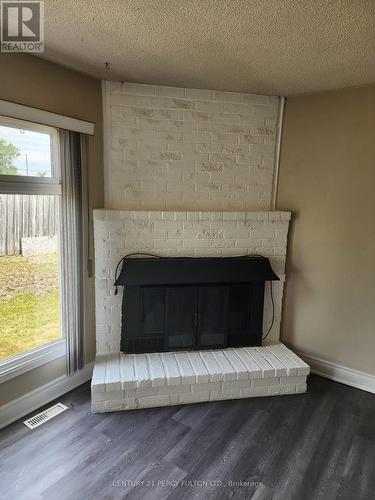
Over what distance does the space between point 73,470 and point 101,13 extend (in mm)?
2484

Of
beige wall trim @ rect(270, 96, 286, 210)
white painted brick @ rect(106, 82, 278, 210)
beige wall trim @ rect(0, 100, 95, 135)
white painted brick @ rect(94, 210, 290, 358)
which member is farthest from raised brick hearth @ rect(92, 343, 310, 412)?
beige wall trim @ rect(0, 100, 95, 135)

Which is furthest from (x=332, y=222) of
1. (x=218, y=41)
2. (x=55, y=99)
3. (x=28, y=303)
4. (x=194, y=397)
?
(x=28, y=303)

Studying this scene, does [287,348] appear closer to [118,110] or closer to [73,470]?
[73,470]

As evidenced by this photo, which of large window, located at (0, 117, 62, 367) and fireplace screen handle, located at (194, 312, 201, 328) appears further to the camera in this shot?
fireplace screen handle, located at (194, 312, 201, 328)

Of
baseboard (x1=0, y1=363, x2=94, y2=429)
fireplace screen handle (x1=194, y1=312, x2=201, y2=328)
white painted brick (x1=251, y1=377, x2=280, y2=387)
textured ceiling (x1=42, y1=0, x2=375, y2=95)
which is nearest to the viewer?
textured ceiling (x1=42, y1=0, x2=375, y2=95)

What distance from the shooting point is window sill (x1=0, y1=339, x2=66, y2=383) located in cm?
218

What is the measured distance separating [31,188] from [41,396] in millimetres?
1558

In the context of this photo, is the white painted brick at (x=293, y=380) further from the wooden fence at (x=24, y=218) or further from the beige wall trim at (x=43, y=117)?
the beige wall trim at (x=43, y=117)

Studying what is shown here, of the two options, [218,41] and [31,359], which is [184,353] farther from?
[218,41]

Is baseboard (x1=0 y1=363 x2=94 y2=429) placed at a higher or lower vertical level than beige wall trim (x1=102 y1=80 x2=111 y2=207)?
lower

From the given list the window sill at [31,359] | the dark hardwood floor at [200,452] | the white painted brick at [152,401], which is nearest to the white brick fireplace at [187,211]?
the white painted brick at [152,401]

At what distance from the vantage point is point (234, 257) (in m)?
2.86

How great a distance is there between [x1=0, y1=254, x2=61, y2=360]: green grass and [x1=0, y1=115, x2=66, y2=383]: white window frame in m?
0.06

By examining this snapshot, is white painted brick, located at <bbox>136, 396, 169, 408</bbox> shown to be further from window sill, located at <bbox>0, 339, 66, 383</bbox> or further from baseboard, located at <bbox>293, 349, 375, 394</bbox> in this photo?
baseboard, located at <bbox>293, 349, 375, 394</bbox>
